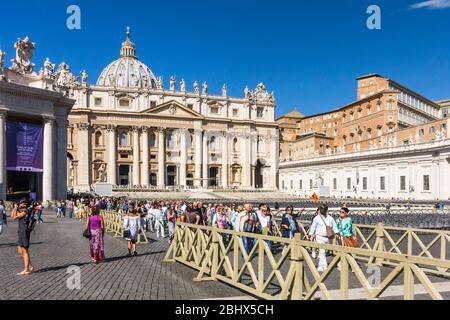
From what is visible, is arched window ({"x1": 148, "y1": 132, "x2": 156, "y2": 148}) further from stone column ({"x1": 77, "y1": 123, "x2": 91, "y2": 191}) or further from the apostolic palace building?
the apostolic palace building

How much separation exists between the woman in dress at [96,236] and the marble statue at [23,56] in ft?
93.2

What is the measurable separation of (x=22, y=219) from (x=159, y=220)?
9.44 meters

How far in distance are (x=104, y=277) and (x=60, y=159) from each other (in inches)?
1230

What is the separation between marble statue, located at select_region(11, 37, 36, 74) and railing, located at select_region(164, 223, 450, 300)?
29.6 metres

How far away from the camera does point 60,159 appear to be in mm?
39062

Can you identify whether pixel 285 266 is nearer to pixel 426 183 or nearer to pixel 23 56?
pixel 23 56

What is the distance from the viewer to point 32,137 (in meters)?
35.7

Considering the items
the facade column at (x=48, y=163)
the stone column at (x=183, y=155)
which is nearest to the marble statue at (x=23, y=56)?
the facade column at (x=48, y=163)

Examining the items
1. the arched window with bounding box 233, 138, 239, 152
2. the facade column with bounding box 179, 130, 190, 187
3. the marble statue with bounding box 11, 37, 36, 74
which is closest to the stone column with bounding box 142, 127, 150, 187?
the facade column with bounding box 179, 130, 190, 187

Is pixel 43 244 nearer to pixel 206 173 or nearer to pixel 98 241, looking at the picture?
pixel 98 241

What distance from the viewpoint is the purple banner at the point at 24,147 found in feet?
113
